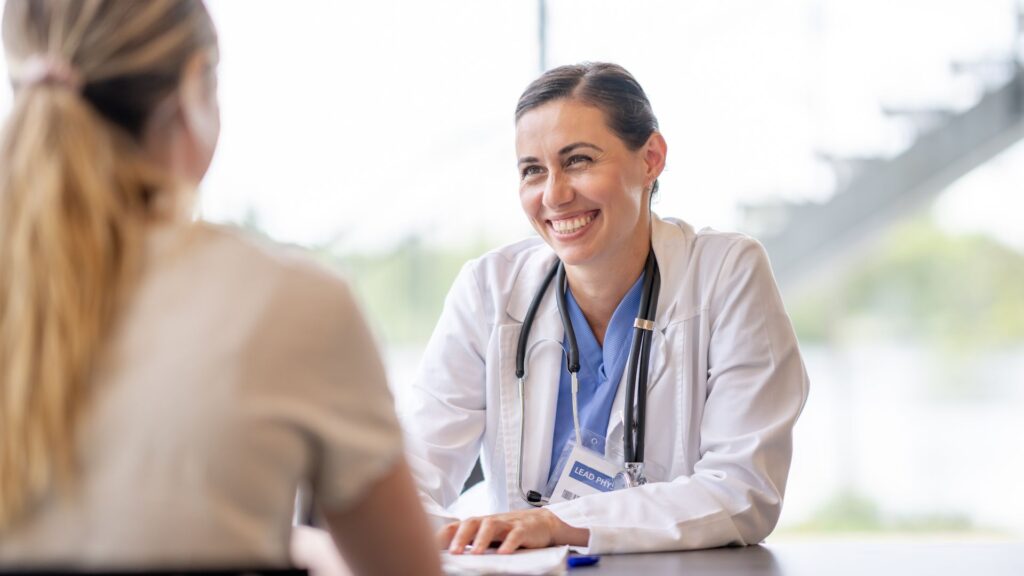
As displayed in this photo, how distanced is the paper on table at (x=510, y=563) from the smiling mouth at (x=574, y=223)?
0.66 metres

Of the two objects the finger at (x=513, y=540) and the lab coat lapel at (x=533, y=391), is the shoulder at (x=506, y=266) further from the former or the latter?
the finger at (x=513, y=540)

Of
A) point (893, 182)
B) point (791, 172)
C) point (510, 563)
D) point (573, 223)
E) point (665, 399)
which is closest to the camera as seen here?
point (510, 563)

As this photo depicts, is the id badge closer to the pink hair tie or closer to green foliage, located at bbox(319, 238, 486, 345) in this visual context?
the pink hair tie

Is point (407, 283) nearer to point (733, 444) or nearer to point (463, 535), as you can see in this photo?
point (733, 444)

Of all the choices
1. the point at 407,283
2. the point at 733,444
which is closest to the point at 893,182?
the point at 407,283

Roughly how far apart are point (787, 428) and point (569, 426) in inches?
15.1

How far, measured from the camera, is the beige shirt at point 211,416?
2.65 ft

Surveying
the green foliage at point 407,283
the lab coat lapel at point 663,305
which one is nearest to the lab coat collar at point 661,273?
the lab coat lapel at point 663,305

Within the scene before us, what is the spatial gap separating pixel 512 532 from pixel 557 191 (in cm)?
69

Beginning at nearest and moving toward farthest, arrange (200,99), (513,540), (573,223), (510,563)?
(200,99) < (510,563) < (513,540) < (573,223)

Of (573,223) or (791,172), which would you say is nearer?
(573,223)

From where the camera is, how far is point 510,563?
53.9 inches

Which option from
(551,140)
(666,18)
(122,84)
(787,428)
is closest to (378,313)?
(666,18)

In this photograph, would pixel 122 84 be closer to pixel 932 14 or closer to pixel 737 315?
pixel 737 315
